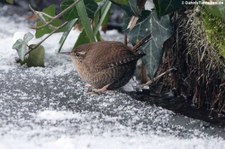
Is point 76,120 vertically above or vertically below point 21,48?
below

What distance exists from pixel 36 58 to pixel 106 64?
0.53 metres

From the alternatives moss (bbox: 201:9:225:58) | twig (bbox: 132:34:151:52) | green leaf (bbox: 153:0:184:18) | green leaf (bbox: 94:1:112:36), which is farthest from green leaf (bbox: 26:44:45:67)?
moss (bbox: 201:9:225:58)

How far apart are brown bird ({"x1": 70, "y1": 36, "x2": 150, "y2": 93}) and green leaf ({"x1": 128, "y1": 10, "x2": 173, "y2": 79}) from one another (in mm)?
37

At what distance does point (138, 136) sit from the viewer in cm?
266

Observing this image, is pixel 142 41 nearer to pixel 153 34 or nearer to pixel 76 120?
pixel 153 34

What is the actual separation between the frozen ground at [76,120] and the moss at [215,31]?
36cm

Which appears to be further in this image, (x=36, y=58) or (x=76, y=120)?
(x=36, y=58)

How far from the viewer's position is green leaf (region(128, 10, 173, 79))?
3084 mm

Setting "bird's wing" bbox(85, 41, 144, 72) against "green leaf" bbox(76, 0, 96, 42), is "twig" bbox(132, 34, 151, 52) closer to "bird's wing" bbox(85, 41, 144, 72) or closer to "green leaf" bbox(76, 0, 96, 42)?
"bird's wing" bbox(85, 41, 144, 72)

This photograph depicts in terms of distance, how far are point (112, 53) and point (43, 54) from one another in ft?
1.73

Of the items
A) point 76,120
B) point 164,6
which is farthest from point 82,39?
point 76,120

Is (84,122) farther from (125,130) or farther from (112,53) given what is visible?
(112,53)

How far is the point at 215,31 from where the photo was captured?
300cm

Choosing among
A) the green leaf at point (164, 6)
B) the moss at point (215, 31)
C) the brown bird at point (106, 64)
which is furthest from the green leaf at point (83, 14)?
the moss at point (215, 31)
